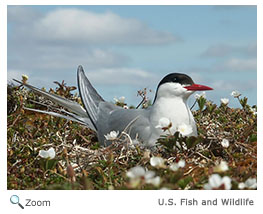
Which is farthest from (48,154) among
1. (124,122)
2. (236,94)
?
(236,94)

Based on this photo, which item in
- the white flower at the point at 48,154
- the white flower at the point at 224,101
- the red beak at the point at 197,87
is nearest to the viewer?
the white flower at the point at 48,154

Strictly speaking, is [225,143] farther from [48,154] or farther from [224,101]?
[224,101]

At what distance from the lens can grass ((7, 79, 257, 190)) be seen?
10.9 ft

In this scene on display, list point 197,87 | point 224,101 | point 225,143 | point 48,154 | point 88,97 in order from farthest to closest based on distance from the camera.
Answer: point 224,101 → point 88,97 → point 197,87 → point 225,143 → point 48,154

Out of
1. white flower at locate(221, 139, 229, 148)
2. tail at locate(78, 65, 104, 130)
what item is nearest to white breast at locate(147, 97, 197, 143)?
white flower at locate(221, 139, 229, 148)

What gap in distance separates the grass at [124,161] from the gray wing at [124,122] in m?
0.14

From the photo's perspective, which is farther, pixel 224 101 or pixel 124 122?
pixel 224 101

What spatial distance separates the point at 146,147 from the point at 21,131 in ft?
4.74

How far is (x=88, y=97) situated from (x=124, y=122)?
0.80 metres

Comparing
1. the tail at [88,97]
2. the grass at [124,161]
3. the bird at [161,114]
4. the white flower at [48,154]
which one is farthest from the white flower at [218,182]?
the tail at [88,97]

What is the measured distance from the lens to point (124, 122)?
462cm

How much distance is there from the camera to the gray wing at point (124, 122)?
4406 mm

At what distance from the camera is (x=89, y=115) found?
5.17 meters
